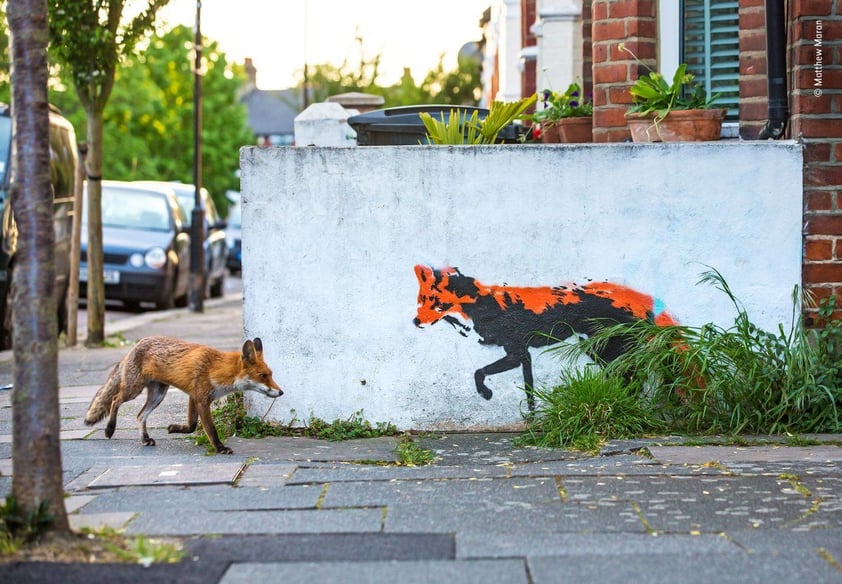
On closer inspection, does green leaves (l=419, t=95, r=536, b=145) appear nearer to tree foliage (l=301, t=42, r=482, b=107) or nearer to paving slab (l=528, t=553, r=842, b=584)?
paving slab (l=528, t=553, r=842, b=584)

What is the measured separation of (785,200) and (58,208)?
28.7 ft

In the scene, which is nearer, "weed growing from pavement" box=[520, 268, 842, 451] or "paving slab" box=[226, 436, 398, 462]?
"paving slab" box=[226, 436, 398, 462]

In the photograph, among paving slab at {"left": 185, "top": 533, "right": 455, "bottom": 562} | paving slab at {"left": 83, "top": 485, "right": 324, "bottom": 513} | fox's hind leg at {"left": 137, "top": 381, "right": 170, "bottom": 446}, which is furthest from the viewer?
fox's hind leg at {"left": 137, "top": 381, "right": 170, "bottom": 446}

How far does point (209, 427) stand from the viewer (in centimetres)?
725

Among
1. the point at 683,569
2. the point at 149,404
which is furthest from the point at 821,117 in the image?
the point at 149,404

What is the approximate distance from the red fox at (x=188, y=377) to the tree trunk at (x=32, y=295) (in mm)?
2225

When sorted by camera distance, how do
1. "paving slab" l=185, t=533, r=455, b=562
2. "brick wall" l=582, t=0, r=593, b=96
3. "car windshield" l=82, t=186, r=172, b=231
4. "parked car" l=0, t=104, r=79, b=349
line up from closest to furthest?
"paving slab" l=185, t=533, r=455, b=562, "brick wall" l=582, t=0, r=593, b=96, "parked car" l=0, t=104, r=79, b=349, "car windshield" l=82, t=186, r=172, b=231

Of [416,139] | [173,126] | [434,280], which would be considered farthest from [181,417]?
[173,126]

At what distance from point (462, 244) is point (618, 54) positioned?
1970mm

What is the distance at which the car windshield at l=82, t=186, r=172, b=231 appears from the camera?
19.4m

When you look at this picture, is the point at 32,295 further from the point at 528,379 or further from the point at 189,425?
the point at 528,379

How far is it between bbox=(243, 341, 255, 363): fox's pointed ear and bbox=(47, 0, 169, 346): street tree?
6.54 metres

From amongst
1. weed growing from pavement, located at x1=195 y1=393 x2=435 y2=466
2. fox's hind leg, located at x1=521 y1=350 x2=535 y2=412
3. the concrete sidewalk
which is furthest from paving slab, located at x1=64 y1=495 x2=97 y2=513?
fox's hind leg, located at x1=521 y1=350 x2=535 y2=412

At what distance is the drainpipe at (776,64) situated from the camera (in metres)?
7.92
